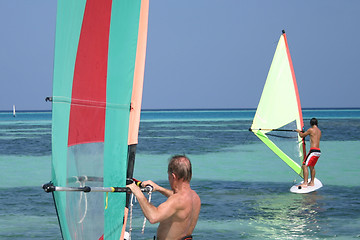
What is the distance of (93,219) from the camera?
347 cm

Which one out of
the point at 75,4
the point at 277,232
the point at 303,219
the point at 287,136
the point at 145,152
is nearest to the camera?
the point at 75,4

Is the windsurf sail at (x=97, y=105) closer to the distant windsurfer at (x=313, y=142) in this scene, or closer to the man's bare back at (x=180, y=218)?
the man's bare back at (x=180, y=218)

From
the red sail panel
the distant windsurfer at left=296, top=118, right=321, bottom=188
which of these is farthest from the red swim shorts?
the red sail panel

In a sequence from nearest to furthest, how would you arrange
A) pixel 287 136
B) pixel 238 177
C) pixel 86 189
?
pixel 86 189 → pixel 287 136 → pixel 238 177

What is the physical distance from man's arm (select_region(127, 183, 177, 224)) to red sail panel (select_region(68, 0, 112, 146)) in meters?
0.51

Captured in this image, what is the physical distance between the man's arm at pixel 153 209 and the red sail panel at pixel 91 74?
51cm

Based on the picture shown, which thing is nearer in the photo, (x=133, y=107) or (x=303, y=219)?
(x=133, y=107)

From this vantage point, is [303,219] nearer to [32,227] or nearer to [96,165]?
[32,227]

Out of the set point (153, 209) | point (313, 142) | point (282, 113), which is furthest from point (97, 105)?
point (282, 113)

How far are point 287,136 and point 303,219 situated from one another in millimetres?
3834

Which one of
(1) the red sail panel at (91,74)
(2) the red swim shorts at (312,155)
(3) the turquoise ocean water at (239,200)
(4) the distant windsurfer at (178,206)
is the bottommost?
(3) the turquoise ocean water at (239,200)

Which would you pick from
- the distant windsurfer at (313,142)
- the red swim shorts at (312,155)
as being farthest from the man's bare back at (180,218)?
the red swim shorts at (312,155)

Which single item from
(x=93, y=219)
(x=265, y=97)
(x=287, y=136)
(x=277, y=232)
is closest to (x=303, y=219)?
(x=277, y=232)

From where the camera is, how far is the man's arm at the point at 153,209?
10.1 feet
